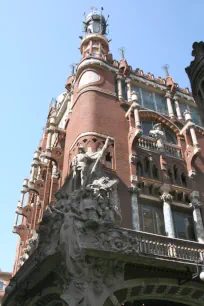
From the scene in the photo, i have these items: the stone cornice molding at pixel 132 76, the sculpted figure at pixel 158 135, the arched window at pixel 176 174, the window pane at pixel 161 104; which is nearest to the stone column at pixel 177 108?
the window pane at pixel 161 104

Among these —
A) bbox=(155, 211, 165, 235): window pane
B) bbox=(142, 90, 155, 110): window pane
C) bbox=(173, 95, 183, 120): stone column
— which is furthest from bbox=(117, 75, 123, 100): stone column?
bbox=(155, 211, 165, 235): window pane

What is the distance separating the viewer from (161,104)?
26.3 m

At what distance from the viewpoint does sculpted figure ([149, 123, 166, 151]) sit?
21623 mm

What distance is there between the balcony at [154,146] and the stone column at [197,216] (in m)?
3.16

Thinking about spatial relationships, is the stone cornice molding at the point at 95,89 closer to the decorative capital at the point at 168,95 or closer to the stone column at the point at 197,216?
the decorative capital at the point at 168,95

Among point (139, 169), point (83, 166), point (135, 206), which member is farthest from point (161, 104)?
point (83, 166)

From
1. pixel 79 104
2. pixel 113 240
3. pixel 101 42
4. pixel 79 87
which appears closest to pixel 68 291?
pixel 113 240

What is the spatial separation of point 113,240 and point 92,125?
821 centimetres

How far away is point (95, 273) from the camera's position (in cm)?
1393

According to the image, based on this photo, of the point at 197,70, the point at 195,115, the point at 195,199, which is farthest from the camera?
the point at 195,115

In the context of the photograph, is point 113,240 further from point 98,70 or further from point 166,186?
point 98,70

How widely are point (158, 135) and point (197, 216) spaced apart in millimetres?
5917

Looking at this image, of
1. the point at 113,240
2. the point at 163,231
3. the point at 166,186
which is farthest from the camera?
the point at 166,186

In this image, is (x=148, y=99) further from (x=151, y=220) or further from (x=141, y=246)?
(x=141, y=246)
